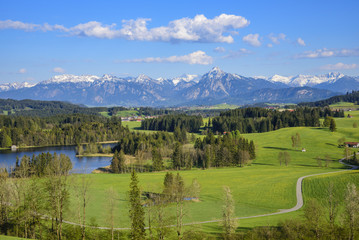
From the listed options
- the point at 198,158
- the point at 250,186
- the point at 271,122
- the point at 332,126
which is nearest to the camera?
the point at 250,186

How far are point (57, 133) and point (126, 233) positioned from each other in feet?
521

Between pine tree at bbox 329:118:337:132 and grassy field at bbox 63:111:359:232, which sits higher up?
pine tree at bbox 329:118:337:132

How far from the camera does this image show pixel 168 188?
184 ft

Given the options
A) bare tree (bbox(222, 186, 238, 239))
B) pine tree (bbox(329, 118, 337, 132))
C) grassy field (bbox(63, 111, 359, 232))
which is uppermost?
pine tree (bbox(329, 118, 337, 132))

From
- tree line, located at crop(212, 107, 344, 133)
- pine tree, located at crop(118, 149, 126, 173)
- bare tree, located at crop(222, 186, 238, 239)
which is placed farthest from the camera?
tree line, located at crop(212, 107, 344, 133)

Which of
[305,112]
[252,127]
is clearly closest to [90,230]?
[252,127]

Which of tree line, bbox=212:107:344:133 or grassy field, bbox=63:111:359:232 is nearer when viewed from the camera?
grassy field, bbox=63:111:359:232

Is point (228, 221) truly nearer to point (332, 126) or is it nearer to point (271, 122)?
point (332, 126)

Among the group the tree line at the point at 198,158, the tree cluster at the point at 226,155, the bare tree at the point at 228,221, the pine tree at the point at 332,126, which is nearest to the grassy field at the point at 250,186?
the bare tree at the point at 228,221

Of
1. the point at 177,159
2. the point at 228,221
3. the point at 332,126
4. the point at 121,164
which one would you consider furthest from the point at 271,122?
the point at 228,221

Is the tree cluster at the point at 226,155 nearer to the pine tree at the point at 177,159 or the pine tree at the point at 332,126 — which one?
the pine tree at the point at 177,159

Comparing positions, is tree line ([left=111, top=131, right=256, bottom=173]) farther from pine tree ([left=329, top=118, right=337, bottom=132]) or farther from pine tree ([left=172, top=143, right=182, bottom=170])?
pine tree ([left=329, top=118, right=337, bottom=132])

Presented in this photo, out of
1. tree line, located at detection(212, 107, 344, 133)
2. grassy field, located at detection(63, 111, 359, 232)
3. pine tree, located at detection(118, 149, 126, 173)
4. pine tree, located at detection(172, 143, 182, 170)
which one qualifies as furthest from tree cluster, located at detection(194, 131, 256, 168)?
tree line, located at detection(212, 107, 344, 133)

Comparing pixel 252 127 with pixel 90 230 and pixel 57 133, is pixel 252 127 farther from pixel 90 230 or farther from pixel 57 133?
pixel 90 230
